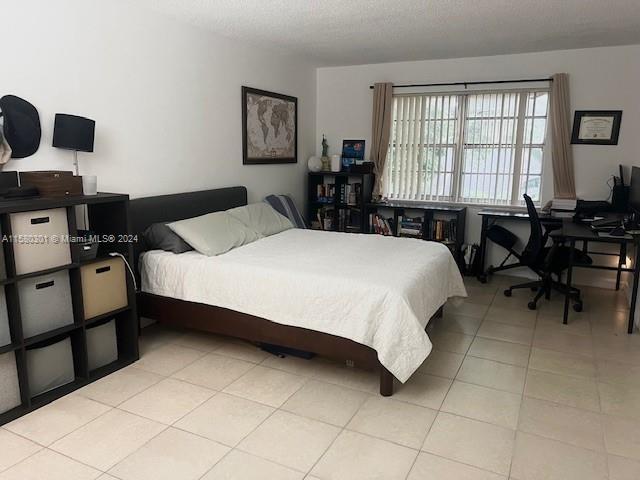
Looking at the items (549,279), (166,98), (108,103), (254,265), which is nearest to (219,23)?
(166,98)

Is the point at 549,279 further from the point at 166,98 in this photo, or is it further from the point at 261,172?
the point at 166,98

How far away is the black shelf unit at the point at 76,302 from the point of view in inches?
96.3

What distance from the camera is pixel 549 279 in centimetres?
448

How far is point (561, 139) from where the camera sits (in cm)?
493

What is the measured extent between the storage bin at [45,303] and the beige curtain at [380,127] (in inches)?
153

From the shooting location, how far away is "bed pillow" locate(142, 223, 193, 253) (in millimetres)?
3461

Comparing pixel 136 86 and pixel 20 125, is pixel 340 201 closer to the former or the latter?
pixel 136 86

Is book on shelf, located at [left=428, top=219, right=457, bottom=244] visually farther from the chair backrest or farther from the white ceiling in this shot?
the white ceiling

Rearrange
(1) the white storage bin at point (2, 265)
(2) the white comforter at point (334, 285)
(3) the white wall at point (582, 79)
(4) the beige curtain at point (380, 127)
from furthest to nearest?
(4) the beige curtain at point (380, 127)
(3) the white wall at point (582, 79)
(2) the white comforter at point (334, 285)
(1) the white storage bin at point (2, 265)

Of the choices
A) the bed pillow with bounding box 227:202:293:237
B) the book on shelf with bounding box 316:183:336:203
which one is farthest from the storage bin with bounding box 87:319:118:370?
the book on shelf with bounding box 316:183:336:203

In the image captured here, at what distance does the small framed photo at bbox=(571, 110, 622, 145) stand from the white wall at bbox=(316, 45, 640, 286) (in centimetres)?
5

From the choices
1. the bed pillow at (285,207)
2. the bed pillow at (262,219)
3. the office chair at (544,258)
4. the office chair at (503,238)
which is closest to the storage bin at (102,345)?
the bed pillow at (262,219)

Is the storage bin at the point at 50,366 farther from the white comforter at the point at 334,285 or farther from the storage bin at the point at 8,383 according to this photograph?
the white comforter at the point at 334,285

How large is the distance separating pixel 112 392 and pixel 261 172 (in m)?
2.88
